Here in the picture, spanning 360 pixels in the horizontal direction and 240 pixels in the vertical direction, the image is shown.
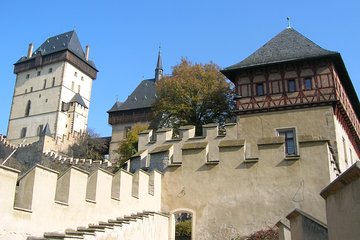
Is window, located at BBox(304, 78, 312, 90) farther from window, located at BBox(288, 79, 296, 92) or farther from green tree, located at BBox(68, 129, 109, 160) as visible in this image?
green tree, located at BBox(68, 129, 109, 160)

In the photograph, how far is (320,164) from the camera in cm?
1465

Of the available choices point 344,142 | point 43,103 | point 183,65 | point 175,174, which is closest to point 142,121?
point 183,65

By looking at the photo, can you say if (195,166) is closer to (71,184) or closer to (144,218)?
(144,218)

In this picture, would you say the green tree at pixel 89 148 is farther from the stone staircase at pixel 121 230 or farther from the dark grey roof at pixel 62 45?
the stone staircase at pixel 121 230

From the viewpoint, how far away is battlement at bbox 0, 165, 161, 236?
337 inches

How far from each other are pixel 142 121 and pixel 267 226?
135 ft

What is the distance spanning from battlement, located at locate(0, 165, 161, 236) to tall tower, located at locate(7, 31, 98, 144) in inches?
2397

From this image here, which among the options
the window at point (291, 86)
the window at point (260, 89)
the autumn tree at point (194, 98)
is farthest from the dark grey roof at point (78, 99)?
the window at point (291, 86)

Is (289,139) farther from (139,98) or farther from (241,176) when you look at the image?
(139,98)

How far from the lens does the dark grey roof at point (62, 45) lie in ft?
254

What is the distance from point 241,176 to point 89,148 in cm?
4813

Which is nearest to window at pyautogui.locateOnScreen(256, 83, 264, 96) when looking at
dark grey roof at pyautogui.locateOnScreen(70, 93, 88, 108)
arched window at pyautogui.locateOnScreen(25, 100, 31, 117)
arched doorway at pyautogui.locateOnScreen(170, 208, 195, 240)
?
arched doorway at pyautogui.locateOnScreen(170, 208, 195, 240)

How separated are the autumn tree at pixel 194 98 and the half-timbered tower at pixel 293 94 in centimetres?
441

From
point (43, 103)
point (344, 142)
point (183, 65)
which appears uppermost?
point (43, 103)
